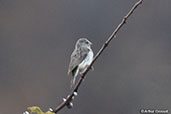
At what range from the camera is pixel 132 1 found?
1953mm

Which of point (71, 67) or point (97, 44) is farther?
point (97, 44)

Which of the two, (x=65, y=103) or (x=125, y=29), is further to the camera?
(x=125, y=29)

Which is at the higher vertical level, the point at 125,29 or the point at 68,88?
the point at 125,29

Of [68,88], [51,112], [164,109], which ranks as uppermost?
[51,112]

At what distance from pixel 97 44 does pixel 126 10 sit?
303mm

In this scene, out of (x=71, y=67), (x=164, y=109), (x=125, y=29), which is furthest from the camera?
(x=125, y=29)

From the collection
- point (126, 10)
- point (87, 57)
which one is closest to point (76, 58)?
point (87, 57)

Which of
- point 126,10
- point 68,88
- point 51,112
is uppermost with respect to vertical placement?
point 126,10

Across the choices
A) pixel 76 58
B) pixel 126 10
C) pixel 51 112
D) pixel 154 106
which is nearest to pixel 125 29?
pixel 126 10

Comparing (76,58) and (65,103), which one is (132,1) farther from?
(65,103)

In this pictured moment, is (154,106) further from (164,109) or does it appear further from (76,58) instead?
(76,58)

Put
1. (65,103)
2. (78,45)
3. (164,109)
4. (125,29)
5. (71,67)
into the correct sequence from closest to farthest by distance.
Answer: (65,103) < (71,67) < (78,45) < (164,109) < (125,29)

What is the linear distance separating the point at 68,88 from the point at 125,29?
0.53 m

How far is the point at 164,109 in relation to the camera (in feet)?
5.78
